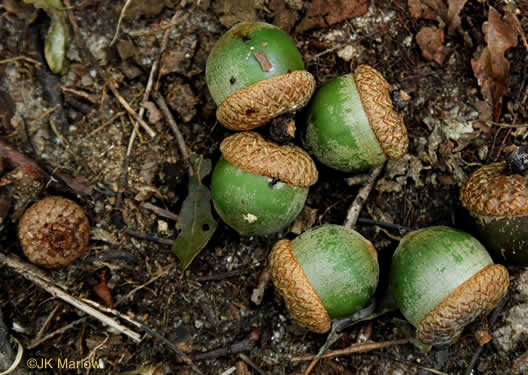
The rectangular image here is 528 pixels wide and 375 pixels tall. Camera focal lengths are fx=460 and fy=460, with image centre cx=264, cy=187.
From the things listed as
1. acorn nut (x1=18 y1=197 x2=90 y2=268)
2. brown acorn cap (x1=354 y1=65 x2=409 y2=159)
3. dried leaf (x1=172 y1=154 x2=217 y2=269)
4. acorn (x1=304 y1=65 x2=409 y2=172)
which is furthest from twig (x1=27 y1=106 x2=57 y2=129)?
brown acorn cap (x1=354 y1=65 x2=409 y2=159)

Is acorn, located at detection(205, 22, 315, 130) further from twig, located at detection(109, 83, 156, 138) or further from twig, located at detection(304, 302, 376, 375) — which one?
twig, located at detection(304, 302, 376, 375)

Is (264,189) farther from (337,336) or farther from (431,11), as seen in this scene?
(431,11)

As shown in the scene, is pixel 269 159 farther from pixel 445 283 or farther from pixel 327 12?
pixel 327 12

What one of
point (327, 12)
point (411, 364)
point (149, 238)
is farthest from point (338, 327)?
point (327, 12)

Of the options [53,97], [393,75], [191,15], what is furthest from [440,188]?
[53,97]

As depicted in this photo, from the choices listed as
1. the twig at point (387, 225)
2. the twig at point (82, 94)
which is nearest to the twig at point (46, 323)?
the twig at point (82, 94)

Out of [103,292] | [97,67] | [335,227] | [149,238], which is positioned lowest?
[103,292]
